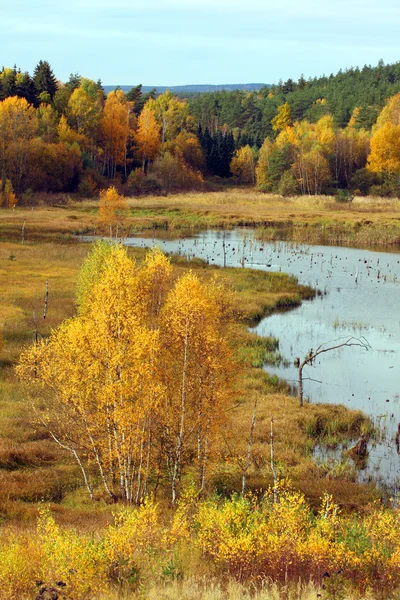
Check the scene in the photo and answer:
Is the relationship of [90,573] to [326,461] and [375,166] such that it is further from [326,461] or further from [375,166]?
[375,166]

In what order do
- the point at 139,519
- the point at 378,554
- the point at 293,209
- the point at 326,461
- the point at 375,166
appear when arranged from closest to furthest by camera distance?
the point at 378,554, the point at 139,519, the point at 326,461, the point at 293,209, the point at 375,166

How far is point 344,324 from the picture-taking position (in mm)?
42844

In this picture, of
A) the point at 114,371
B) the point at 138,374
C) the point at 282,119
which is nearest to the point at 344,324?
the point at 114,371

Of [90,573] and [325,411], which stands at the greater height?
[90,573]

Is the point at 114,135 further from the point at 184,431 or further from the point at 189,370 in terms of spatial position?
the point at 184,431

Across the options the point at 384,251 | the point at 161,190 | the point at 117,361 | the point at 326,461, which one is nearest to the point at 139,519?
the point at 117,361

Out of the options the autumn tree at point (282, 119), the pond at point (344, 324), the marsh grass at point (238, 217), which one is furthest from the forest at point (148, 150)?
the pond at point (344, 324)

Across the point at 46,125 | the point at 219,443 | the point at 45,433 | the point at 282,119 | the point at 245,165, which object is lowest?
the point at 45,433

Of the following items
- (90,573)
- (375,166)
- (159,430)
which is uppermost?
(375,166)

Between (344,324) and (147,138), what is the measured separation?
96828mm

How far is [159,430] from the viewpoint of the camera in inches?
863

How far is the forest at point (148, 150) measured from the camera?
109000 mm

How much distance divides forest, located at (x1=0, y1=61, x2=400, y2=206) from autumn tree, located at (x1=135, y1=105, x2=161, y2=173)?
216mm

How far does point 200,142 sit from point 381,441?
409 ft
